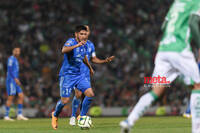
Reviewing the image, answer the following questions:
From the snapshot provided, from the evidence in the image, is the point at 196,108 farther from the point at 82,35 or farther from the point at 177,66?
the point at 82,35

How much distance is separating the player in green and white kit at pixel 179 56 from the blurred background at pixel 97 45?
11962 millimetres

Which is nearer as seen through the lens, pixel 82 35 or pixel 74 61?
pixel 82 35

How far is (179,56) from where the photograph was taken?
6.36 metres

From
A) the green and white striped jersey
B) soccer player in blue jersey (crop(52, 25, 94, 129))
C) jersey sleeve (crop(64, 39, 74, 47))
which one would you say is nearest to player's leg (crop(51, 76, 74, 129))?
soccer player in blue jersey (crop(52, 25, 94, 129))

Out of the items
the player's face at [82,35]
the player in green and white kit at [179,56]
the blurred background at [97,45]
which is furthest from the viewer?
the blurred background at [97,45]

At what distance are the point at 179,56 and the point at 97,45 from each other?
1600cm

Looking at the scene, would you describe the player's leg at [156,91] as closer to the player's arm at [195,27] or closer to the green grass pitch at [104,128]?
the player's arm at [195,27]

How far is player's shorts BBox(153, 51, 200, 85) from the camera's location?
20.7 ft

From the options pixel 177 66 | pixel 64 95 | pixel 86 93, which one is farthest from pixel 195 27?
pixel 64 95

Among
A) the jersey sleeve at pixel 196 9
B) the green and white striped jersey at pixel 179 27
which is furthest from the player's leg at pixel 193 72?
the jersey sleeve at pixel 196 9

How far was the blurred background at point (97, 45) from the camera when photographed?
1917 cm

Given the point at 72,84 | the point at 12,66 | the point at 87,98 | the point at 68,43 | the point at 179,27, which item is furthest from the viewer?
the point at 12,66

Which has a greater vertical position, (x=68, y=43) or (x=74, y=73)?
(x=68, y=43)

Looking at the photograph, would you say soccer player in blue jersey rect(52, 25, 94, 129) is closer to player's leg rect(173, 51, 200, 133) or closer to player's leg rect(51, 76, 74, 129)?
player's leg rect(51, 76, 74, 129)
